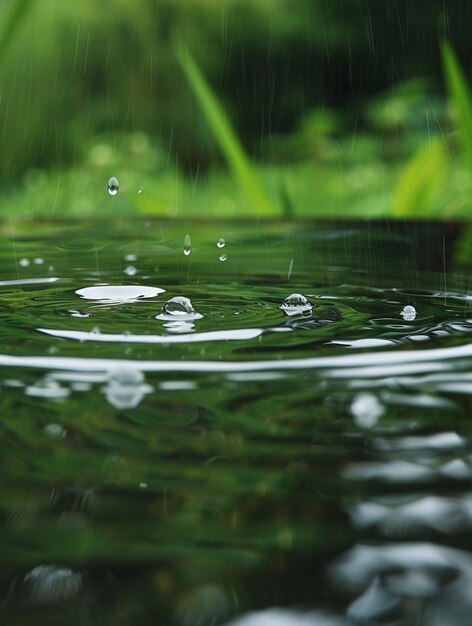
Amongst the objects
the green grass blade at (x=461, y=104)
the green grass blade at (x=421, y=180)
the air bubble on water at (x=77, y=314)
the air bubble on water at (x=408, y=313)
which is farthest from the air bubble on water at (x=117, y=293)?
the green grass blade at (x=421, y=180)

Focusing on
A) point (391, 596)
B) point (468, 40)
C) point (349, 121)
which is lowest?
point (391, 596)

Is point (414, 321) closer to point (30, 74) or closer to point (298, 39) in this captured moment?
point (30, 74)

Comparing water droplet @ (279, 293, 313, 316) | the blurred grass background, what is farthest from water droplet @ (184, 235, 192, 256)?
the blurred grass background

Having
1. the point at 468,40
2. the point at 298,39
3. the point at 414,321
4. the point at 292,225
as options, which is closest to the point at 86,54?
the point at 298,39

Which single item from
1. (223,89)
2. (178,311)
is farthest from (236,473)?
(223,89)

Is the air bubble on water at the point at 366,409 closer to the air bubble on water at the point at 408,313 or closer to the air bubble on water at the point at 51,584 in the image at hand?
the air bubble on water at the point at 51,584

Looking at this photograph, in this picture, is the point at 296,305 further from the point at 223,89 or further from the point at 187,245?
the point at 223,89
